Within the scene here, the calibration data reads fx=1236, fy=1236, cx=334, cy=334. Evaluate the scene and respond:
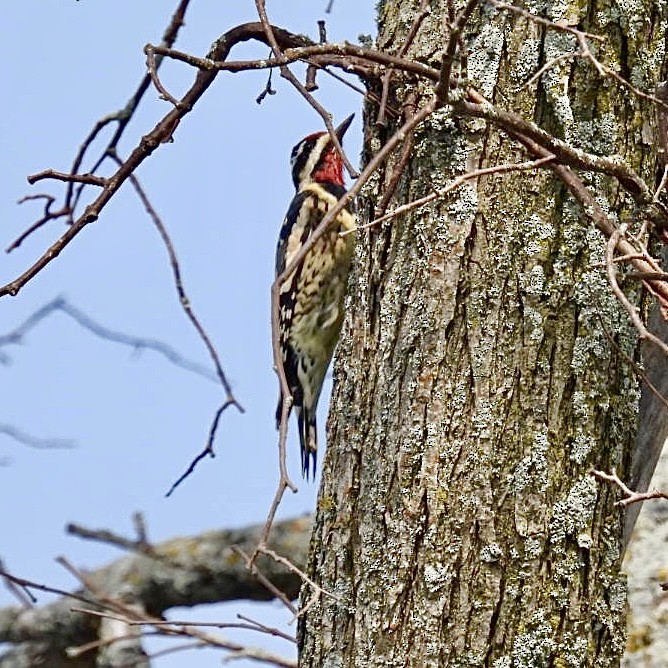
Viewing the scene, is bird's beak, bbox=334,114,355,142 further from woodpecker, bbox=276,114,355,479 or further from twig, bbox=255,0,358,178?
twig, bbox=255,0,358,178

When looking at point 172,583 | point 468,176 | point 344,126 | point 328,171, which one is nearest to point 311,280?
point 344,126

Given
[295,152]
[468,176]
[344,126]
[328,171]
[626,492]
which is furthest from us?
[295,152]

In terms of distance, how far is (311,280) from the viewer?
4.12 m

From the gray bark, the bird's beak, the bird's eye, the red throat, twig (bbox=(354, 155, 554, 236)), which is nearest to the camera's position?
twig (bbox=(354, 155, 554, 236))

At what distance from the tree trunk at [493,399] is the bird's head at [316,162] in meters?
2.26

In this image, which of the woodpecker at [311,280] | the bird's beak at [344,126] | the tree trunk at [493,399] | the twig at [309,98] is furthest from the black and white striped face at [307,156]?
the twig at [309,98]

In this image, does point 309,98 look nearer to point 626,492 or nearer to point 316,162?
point 626,492

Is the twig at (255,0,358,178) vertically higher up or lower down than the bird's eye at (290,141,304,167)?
lower down

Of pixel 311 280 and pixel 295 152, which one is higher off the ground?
pixel 295 152

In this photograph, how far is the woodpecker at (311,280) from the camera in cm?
408

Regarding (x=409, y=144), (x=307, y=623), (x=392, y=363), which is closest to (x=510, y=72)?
(x=409, y=144)

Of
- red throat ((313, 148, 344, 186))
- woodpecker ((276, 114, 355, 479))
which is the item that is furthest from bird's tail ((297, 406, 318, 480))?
red throat ((313, 148, 344, 186))

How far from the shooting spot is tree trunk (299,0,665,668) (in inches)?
89.7

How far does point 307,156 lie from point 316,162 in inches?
2.5
